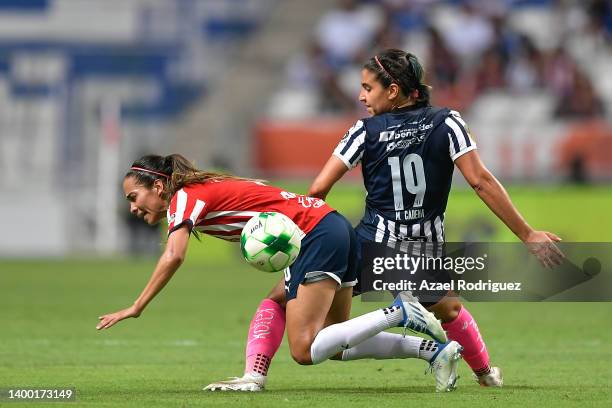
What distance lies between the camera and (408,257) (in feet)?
25.6

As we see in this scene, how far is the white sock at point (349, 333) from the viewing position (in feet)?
24.5

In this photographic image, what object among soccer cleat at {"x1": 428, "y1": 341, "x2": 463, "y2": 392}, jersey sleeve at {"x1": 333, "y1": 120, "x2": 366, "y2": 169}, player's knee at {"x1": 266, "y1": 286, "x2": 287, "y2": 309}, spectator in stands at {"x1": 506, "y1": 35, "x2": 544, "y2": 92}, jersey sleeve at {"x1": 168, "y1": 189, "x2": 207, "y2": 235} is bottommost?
soccer cleat at {"x1": 428, "y1": 341, "x2": 463, "y2": 392}

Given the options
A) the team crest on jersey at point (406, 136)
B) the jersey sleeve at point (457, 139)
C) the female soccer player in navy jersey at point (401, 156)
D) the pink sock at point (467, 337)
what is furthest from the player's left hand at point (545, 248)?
the team crest on jersey at point (406, 136)

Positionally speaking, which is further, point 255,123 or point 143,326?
point 255,123

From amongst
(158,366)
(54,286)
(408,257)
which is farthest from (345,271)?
(54,286)

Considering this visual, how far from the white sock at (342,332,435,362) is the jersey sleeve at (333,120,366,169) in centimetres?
103

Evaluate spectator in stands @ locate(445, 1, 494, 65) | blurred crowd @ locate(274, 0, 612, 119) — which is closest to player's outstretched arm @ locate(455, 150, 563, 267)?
blurred crowd @ locate(274, 0, 612, 119)

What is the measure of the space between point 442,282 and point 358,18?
19.8 meters

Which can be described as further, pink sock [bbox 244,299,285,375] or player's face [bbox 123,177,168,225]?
pink sock [bbox 244,299,285,375]

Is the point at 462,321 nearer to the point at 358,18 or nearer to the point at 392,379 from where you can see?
the point at 392,379

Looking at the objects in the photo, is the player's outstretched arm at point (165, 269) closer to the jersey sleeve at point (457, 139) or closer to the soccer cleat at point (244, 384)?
the soccer cleat at point (244, 384)

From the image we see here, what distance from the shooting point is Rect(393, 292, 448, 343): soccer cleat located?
7.45 metres

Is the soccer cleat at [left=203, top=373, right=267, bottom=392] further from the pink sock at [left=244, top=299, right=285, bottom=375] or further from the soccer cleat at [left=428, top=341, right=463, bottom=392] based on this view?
the soccer cleat at [left=428, top=341, right=463, bottom=392]

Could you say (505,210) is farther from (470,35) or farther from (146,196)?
(470,35)
